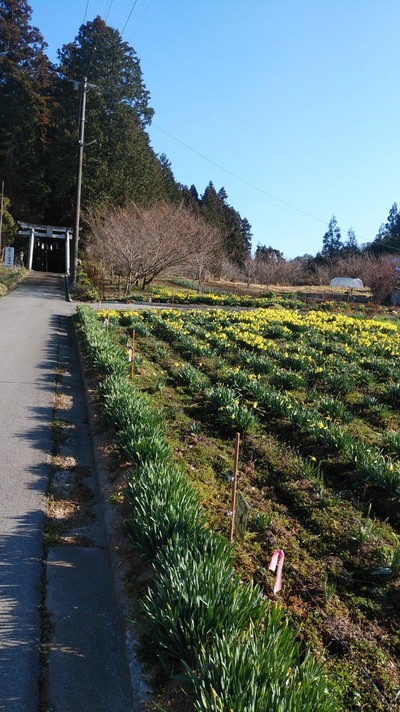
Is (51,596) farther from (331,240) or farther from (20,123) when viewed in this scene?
(331,240)

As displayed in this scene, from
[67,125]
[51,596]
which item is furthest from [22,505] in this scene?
[67,125]

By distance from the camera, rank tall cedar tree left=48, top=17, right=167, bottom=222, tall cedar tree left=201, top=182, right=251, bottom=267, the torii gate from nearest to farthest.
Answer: the torii gate → tall cedar tree left=48, top=17, right=167, bottom=222 → tall cedar tree left=201, top=182, right=251, bottom=267

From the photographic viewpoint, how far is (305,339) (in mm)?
13445

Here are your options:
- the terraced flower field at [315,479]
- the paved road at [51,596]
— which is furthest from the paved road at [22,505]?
the terraced flower field at [315,479]

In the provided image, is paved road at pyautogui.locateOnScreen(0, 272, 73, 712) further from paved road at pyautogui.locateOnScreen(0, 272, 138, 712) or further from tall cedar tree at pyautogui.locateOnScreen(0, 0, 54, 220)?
tall cedar tree at pyautogui.locateOnScreen(0, 0, 54, 220)

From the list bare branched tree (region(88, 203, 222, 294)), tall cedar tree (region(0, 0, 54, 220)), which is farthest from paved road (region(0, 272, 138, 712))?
tall cedar tree (region(0, 0, 54, 220))

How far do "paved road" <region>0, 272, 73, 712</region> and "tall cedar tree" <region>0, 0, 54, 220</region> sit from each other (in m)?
38.3

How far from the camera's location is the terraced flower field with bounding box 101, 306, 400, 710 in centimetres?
305

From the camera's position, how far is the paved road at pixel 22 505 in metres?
2.73

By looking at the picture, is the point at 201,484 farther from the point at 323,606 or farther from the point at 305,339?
the point at 305,339

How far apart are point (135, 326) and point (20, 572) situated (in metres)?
10.5

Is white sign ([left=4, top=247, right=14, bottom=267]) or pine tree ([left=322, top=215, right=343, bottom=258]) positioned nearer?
white sign ([left=4, top=247, right=14, bottom=267])

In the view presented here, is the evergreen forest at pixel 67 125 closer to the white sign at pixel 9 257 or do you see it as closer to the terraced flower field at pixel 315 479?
the white sign at pixel 9 257

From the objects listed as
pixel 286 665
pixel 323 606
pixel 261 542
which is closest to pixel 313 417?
pixel 261 542
